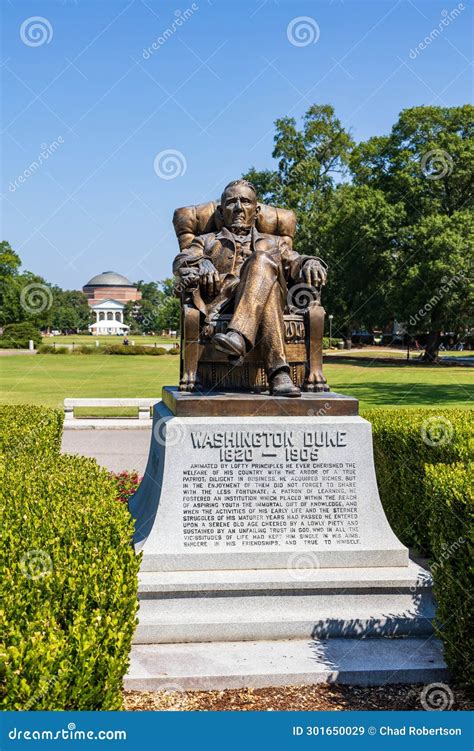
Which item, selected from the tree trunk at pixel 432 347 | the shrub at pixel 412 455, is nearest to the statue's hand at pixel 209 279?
the shrub at pixel 412 455

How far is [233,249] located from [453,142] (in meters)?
35.2

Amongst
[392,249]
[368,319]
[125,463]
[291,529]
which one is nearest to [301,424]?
[291,529]

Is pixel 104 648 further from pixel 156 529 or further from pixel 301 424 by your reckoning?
pixel 301 424

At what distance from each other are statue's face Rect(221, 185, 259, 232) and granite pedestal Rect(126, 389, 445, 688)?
6.56ft

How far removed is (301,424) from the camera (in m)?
5.75

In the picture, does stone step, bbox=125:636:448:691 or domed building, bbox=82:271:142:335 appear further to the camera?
domed building, bbox=82:271:142:335

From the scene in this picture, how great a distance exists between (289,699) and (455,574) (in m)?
1.29

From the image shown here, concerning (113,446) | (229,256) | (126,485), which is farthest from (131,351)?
(229,256)

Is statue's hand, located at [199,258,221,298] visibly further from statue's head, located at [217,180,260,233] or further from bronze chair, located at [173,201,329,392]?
statue's head, located at [217,180,260,233]

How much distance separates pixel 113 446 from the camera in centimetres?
1436

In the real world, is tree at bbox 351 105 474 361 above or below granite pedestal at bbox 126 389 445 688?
above

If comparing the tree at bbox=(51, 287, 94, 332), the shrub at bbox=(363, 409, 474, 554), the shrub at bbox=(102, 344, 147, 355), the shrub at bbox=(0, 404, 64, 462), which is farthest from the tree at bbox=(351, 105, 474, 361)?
the tree at bbox=(51, 287, 94, 332)

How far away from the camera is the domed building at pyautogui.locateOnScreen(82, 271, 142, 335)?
132250 mm

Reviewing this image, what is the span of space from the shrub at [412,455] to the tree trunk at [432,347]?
113 feet
